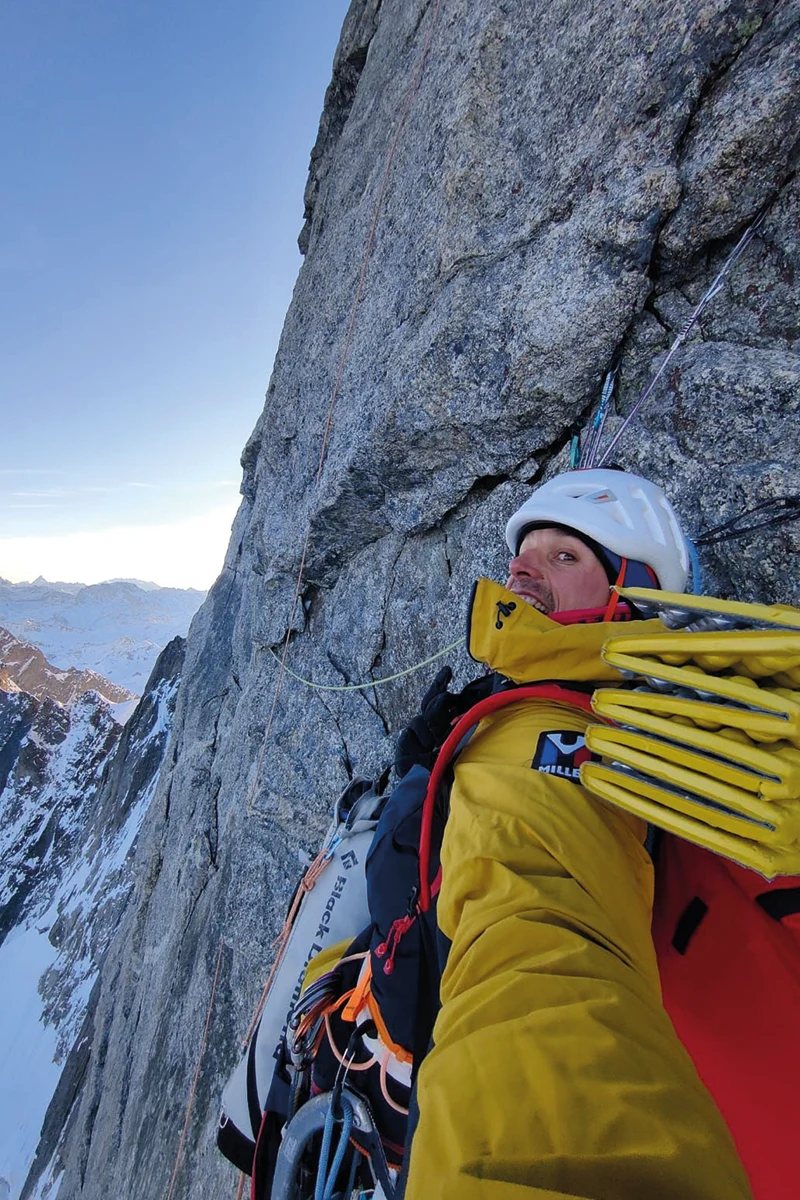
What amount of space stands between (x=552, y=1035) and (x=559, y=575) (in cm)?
208

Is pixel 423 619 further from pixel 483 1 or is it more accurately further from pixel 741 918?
pixel 483 1

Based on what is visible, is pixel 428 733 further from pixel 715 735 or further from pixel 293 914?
pixel 293 914

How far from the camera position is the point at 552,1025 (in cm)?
104

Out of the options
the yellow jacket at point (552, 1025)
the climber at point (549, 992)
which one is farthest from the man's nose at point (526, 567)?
the yellow jacket at point (552, 1025)

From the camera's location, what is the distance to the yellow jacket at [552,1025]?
0.90 meters

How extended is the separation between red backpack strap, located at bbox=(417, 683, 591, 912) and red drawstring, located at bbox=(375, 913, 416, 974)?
21cm

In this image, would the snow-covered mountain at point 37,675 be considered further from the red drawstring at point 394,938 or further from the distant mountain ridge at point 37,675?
the red drawstring at point 394,938

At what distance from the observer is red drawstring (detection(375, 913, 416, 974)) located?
207cm

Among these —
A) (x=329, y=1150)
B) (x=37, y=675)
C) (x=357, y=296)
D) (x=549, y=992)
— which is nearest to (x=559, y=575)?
(x=549, y=992)

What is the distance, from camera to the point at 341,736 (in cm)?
653

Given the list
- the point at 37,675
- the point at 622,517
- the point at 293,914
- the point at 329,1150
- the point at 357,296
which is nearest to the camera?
the point at 329,1150

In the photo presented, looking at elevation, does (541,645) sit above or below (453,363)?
below

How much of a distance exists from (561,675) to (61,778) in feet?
210

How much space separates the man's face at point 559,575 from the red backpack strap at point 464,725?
81 cm
